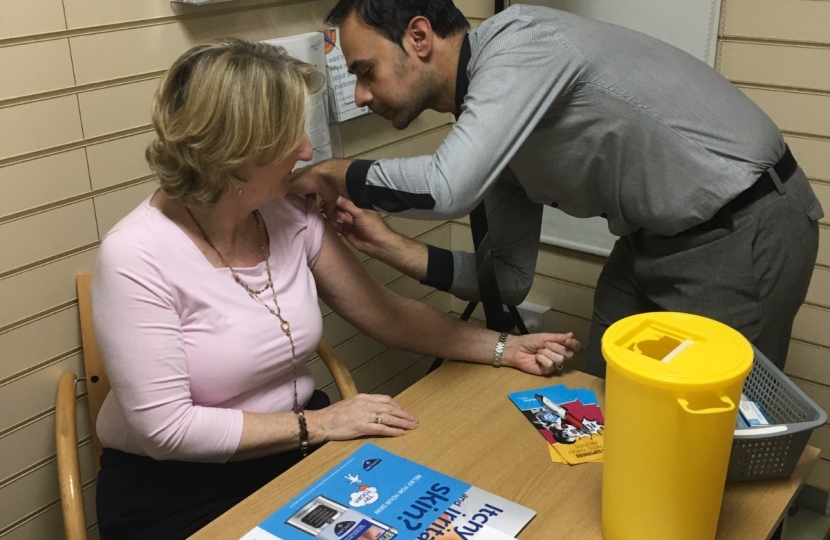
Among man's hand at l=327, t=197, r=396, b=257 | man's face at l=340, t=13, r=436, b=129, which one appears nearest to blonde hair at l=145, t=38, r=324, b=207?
man's face at l=340, t=13, r=436, b=129

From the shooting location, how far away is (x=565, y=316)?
113 inches

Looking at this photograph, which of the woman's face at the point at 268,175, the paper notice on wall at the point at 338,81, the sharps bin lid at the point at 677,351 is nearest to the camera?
the sharps bin lid at the point at 677,351

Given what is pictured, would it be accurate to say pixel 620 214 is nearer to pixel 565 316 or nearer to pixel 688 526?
pixel 688 526

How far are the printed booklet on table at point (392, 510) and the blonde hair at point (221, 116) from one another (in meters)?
0.60

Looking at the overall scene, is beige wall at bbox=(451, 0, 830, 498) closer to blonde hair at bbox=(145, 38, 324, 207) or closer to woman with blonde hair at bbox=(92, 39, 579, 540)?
woman with blonde hair at bbox=(92, 39, 579, 540)

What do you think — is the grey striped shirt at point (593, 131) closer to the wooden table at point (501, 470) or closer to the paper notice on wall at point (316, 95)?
the wooden table at point (501, 470)

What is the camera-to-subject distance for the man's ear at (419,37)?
1646mm

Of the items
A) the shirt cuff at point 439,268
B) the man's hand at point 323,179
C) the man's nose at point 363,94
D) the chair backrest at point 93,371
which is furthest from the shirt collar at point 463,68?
the chair backrest at point 93,371

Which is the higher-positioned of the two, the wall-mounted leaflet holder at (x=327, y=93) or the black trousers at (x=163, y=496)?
the wall-mounted leaflet holder at (x=327, y=93)

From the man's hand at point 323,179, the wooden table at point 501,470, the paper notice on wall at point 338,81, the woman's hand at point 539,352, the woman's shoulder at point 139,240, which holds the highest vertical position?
the paper notice on wall at point 338,81

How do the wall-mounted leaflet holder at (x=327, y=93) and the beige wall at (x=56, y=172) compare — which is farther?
the wall-mounted leaflet holder at (x=327, y=93)

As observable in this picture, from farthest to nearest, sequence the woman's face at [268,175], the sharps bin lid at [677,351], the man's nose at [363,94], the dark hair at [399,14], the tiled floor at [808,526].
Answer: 1. the tiled floor at [808,526]
2. the man's nose at [363,94]
3. the dark hair at [399,14]
4. the woman's face at [268,175]
5. the sharps bin lid at [677,351]

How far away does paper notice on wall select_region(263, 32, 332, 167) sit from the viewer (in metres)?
2.10

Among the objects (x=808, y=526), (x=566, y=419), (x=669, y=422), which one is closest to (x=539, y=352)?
(x=566, y=419)
